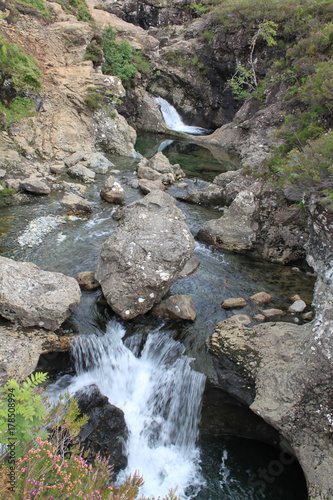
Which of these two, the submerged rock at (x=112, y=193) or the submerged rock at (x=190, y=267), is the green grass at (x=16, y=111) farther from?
the submerged rock at (x=190, y=267)

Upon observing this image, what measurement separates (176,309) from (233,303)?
1552mm

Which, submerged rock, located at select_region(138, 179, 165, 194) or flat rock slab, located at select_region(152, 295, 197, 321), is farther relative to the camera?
submerged rock, located at select_region(138, 179, 165, 194)

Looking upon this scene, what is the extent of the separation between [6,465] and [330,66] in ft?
45.6

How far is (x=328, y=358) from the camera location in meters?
5.02

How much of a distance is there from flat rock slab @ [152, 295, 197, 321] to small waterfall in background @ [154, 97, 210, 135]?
83.6 feet

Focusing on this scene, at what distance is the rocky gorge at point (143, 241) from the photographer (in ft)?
17.6

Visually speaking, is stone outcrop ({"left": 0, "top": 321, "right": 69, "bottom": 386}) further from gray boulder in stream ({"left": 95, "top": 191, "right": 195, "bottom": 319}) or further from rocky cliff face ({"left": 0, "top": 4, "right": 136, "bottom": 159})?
rocky cliff face ({"left": 0, "top": 4, "right": 136, "bottom": 159})

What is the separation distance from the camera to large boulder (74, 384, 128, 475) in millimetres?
5191

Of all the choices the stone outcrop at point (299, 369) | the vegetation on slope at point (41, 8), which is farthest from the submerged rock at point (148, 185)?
the vegetation on slope at point (41, 8)

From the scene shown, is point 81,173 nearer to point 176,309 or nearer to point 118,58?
point 176,309

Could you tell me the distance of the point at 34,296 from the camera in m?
6.49

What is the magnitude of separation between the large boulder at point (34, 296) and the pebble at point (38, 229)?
10.0ft

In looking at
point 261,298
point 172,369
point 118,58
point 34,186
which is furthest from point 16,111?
point 172,369

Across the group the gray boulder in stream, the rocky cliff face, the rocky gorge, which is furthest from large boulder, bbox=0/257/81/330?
the rocky cliff face
